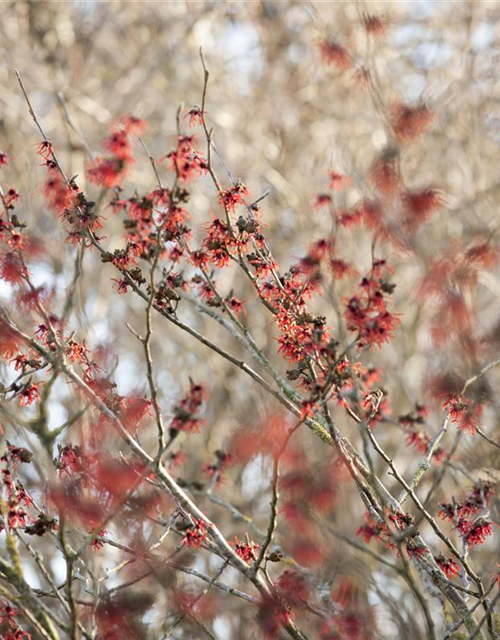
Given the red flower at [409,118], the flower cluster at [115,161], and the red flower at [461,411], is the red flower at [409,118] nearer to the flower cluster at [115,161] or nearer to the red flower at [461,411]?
the flower cluster at [115,161]

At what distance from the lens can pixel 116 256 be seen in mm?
3459

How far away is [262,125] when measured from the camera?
11977 mm

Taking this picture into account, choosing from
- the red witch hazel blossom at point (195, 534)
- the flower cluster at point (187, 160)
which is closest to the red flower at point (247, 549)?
the red witch hazel blossom at point (195, 534)

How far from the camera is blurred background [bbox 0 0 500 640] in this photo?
925cm

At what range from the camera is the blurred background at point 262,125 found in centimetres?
925

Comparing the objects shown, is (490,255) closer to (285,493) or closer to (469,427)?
(469,427)

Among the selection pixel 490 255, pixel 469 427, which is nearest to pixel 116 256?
pixel 469 427

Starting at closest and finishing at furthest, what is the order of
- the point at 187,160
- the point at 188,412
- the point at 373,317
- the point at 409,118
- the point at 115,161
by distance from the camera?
the point at 188,412 → the point at 373,317 → the point at 115,161 → the point at 187,160 → the point at 409,118

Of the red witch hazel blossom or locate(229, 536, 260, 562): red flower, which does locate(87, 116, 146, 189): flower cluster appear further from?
locate(229, 536, 260, 562): red flower

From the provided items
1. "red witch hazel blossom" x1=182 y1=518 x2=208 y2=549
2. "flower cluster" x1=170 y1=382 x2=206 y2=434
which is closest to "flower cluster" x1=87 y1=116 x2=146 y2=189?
"flower cluster" x1=170 y1=382 x2=206 y2=434

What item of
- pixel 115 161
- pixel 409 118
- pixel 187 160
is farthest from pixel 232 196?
pixel 409 118

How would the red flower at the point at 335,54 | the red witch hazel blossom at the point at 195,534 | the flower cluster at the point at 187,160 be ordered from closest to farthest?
the red witch hazel blossom at the point at 195,534 → the flower cluster at the point at 187,160 → the red flower at the point at 335,54

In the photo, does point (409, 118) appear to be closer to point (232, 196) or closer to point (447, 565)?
point (232, 196)

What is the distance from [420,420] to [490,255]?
1.12 m
